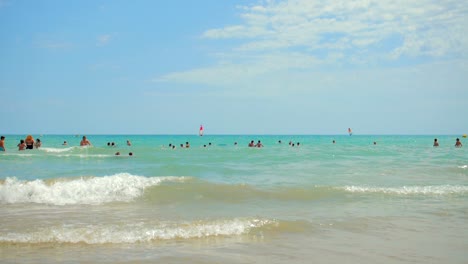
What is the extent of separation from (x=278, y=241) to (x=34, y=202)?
7463mm

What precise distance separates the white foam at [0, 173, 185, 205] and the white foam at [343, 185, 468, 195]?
7274 mm

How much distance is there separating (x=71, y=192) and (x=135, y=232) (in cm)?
564

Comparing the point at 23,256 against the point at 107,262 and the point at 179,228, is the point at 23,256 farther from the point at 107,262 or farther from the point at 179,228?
the point at 179,228

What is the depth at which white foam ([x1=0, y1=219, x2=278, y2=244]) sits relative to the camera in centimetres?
741

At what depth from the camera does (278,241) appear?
7.71 meters

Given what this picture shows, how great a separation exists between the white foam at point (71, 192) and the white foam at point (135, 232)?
3.77 meters

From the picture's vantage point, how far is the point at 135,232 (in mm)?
7875

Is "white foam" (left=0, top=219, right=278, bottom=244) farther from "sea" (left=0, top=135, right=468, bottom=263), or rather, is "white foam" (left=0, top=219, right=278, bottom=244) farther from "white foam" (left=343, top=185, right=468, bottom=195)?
"white foam" (left=343, top=185, right=468, bottom=195)

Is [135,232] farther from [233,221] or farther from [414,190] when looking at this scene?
[414,190]

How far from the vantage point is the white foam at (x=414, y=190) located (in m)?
13.9

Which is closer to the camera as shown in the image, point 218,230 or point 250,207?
point 218,230

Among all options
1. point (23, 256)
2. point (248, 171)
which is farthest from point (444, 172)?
point (23, 256)

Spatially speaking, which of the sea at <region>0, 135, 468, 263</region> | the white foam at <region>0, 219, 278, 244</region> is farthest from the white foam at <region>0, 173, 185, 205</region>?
the white foam at <region>0, 219, 278, 244</region>

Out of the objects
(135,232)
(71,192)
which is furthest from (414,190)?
(71,192)
